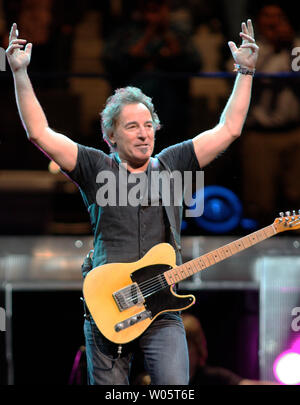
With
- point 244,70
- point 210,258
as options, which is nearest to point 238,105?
point 244,70

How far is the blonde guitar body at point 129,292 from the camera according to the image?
294cm

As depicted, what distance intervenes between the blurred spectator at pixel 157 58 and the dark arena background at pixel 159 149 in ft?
0.04

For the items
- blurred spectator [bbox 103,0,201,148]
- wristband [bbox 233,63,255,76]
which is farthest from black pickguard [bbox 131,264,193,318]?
blurred spectator [bbox 103,0,201,148]

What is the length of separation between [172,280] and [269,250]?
2411mm

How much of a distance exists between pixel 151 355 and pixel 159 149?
9.16 ft

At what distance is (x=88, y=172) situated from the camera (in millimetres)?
3047

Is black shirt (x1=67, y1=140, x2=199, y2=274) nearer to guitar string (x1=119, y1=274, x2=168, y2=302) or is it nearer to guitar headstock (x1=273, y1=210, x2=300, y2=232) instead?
guitar string (x1=119, y1=274, x2=168, y2=302)

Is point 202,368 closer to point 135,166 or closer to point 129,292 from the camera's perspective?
point 129,292

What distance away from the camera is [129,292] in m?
2.95

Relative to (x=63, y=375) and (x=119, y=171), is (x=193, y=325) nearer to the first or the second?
(x=63, y=375)

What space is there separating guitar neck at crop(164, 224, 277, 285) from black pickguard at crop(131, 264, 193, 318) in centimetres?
5

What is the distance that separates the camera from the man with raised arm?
115 inches

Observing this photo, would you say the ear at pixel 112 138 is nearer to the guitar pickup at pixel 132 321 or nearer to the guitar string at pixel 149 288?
the guitar string at pixel 149 288

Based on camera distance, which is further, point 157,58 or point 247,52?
point 157,58
